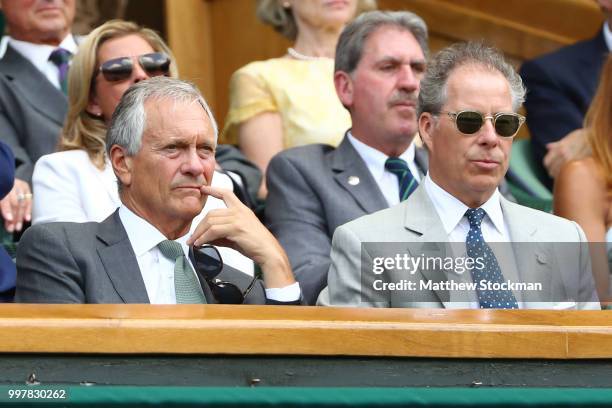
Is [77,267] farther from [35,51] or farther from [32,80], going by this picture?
[35,51]

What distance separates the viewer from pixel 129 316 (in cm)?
317

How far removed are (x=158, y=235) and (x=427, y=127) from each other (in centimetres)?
74

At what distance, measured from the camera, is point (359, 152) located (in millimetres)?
4902

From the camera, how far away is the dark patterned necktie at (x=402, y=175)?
484cm

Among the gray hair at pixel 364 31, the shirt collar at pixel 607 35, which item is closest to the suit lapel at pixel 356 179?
the gray hair at pixel 364 31

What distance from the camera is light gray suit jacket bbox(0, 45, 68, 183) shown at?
5.12 m

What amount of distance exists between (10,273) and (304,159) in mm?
1123

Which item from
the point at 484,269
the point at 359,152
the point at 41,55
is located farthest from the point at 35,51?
the point at 484,269

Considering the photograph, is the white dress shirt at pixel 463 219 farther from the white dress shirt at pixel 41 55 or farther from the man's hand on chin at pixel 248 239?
the white dress shirt at pixel 41 55

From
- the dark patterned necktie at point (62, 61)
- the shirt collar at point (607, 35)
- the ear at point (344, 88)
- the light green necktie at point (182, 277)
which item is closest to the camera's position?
the light green necktie at point (182, 277)

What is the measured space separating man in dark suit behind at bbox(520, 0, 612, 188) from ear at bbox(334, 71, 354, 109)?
0.94m

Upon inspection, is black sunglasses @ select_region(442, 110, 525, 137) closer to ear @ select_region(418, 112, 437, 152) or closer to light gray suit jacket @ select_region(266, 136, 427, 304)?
ear @ select_region(418, 112, 437, 152)

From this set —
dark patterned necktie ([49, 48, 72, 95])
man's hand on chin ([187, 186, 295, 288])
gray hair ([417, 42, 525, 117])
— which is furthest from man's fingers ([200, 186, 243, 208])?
dark patterned necktie ([49, 48, 72, 95])

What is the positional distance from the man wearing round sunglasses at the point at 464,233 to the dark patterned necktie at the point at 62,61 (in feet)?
5.63
